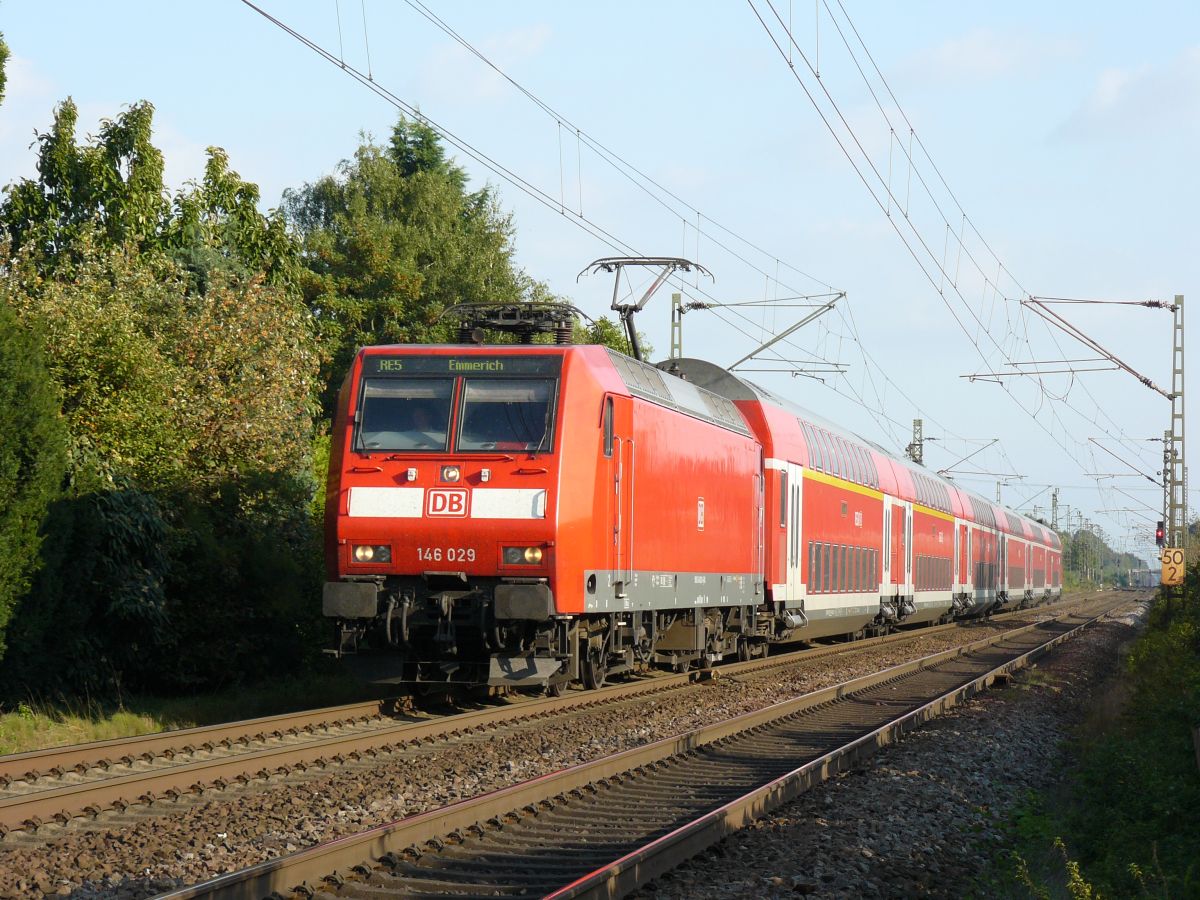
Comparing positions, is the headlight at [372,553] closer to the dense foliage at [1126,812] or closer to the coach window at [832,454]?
the dense foliage at [1126,812]

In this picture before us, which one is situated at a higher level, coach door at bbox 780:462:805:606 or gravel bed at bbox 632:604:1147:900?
coach door at bbox 780:462:805:606

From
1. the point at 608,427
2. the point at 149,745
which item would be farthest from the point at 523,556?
the point at 149,745

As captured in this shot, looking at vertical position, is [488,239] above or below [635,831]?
above

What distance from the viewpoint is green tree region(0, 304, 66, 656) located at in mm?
12555

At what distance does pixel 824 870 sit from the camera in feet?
25.2

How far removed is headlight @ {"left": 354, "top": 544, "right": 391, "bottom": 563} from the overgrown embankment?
6.34 meters

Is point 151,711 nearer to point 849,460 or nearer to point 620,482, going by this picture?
Answer: point 620,482

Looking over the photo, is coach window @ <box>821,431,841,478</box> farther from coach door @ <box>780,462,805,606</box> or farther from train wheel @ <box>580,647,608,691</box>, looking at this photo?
train wheel @ <box>580,647,608,691</box>

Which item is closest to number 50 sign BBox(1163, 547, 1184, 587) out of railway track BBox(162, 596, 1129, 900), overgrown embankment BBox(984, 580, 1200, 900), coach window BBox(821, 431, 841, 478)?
coach window BBox(821, 431, 841, 478)

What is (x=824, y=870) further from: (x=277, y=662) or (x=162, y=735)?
(x=277, y=662)

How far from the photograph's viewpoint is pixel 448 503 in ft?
43.6

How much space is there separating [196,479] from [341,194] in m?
33.4

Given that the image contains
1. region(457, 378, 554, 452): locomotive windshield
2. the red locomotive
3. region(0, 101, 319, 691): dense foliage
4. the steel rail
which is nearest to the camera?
the steel rail

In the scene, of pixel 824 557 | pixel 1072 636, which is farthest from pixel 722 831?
pixel 1072 636
